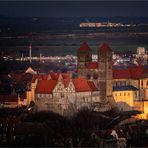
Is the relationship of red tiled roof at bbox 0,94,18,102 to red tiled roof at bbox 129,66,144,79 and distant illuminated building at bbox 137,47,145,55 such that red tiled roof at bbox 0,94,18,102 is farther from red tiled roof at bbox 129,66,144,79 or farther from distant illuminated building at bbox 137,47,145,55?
distant illuminated building at bbox 137,47,145,55

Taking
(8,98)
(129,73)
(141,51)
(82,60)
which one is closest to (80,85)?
(82,60)

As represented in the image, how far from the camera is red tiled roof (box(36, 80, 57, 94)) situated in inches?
1307

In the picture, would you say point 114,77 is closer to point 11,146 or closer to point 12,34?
point 11,146

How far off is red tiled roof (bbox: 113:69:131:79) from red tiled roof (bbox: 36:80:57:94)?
112 inches

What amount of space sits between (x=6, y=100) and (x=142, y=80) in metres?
4.23

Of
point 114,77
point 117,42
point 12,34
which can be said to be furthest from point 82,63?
point 12,34

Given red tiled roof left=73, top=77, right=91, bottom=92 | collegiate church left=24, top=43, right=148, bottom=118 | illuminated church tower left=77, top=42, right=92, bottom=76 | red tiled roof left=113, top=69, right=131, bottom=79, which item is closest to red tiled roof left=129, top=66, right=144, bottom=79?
collegiate church left=24, top=43, right=148, bottom=118

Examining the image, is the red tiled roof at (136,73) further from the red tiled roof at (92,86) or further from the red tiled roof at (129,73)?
the red tiled roof at (92,86)

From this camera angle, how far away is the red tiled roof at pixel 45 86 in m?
33.2

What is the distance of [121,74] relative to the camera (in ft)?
118

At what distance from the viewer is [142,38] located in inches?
2928

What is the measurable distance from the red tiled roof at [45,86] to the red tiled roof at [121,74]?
9.32 feet

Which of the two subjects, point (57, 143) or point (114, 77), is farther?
point (114, 77)

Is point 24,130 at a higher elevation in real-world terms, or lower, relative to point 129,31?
lower
